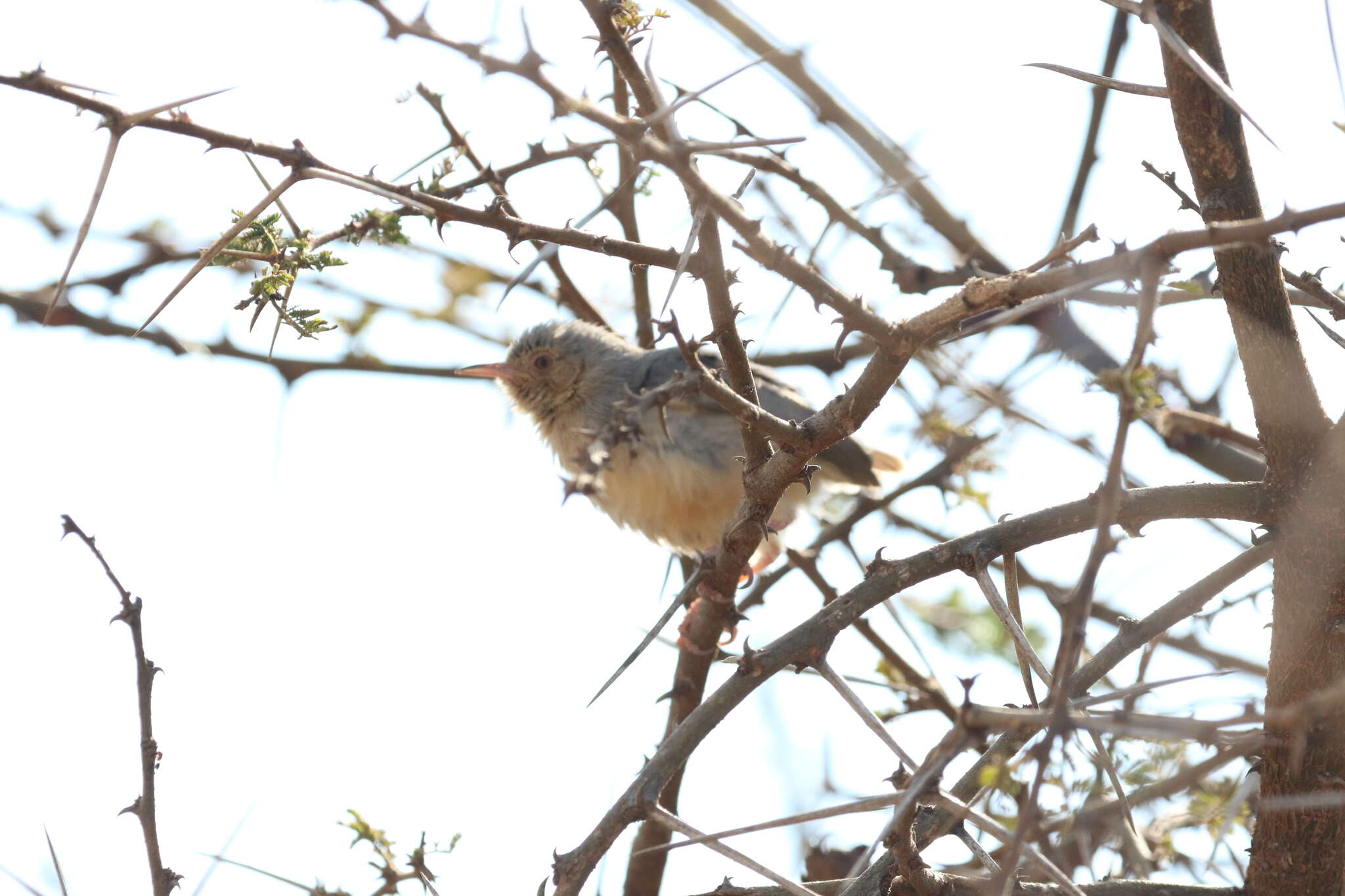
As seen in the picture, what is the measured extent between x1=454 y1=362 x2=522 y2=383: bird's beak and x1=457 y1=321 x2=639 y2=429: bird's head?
0.03 feet

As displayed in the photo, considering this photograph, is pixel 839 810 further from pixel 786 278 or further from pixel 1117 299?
pixel 1117 299

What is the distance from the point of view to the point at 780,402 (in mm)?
6469

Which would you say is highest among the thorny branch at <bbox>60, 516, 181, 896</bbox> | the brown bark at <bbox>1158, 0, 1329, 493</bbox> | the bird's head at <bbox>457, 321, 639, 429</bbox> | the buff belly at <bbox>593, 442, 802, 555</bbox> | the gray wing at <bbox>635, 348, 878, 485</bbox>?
the bird's head at <bbox>457, 321, 639, 429</bbox>

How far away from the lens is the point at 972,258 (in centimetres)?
489

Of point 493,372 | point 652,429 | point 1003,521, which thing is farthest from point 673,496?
point 1003,521

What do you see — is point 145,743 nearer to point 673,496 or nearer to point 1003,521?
point 1003,521

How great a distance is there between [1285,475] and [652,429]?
3940 mm

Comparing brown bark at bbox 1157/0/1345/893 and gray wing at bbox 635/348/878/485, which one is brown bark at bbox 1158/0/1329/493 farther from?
gray wing at bbox 635/348/878/485

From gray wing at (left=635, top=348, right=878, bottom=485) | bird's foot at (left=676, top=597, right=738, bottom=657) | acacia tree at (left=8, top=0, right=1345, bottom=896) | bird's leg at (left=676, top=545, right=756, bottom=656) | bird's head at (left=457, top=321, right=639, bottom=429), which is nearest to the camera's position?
acacia tree at (left=8, top=0, right=1345, bottom=896)

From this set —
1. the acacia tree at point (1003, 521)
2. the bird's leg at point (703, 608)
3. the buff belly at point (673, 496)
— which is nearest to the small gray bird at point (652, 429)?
the buff belly at point (673, 496)

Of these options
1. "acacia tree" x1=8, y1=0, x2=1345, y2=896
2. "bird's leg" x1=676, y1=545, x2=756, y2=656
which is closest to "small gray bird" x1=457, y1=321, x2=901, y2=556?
"bird's leg" x1=676, y1=545, x2=756, y2=656

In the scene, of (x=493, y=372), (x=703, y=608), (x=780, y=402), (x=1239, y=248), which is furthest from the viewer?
(x=493, y=372)

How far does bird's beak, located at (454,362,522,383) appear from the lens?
6.43m

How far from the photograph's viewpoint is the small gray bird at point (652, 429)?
20.4 feet
